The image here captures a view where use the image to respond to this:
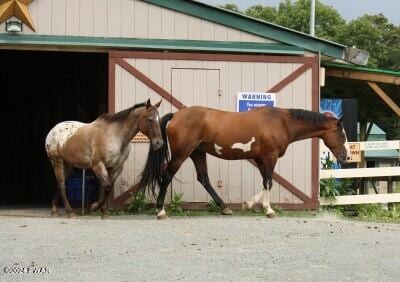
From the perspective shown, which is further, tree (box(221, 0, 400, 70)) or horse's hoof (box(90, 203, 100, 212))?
tree (box(221, 0, 400, 70))

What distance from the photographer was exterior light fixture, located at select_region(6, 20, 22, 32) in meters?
11.0

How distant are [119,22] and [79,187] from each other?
3.38 meters

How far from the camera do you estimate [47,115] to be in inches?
715

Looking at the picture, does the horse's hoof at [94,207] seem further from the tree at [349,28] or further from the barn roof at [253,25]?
the tree at [349,28]

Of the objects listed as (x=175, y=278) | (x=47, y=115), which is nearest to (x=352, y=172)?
(x=175, y=278)

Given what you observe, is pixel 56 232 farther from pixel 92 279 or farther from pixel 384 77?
pixel 384 77

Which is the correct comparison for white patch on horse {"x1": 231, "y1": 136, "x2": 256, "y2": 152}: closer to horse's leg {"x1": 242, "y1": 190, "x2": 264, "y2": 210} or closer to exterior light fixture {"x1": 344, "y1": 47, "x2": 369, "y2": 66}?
horse's leg {"x1": 242, "y1": 190, "x2": 264, "y2": 210}

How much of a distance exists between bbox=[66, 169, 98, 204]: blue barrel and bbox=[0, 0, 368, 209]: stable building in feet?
3.81

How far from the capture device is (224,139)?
35.7ft

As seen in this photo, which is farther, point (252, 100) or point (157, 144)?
point (252, 100)

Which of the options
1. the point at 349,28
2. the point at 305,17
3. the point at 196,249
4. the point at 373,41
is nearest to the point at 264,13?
the point at 305,17

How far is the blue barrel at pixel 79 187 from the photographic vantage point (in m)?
12.4

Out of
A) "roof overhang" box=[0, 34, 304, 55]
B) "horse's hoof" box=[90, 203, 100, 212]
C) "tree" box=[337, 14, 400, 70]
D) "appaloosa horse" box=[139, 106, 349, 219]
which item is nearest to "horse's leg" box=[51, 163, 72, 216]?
"horse's hoof" box=[90, 203, 100, 212]

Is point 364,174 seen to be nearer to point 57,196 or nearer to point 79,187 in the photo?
point 79,187
